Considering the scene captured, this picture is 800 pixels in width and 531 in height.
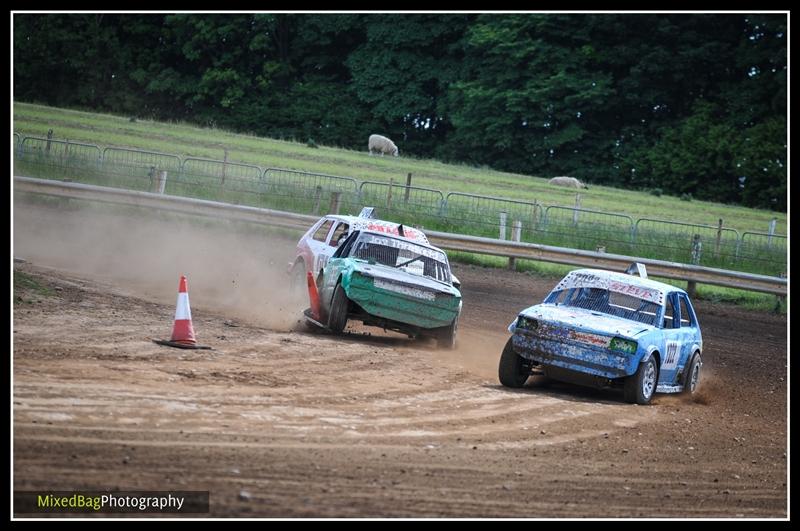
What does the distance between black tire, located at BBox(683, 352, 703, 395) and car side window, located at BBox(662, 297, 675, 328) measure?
2.13 ft

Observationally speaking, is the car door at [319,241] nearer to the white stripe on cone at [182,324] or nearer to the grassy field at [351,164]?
the white stripe on cone at [182,324]

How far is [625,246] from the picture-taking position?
2928 centimetres

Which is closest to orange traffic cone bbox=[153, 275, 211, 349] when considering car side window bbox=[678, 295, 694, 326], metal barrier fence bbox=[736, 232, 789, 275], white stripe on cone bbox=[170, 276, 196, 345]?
white stripe on cone bbox=[170, 276, 196, 345]

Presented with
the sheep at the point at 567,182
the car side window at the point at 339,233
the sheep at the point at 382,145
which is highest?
the sheep at the point at 382,145

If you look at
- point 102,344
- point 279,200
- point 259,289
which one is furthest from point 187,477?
point 279,200

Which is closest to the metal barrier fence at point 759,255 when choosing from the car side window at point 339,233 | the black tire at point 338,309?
the car side window at point 339,233

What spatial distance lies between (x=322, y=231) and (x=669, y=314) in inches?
228

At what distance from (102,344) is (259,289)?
25.8ft

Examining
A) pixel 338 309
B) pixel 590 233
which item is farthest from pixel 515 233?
pixel 338 309

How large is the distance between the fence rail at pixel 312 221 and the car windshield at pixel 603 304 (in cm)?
1155

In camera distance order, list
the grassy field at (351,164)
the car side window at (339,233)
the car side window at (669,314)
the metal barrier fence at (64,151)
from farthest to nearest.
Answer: the grassy field at (351,164)
the metal barrier fence at (64,151)
the car side window at (339,233)
the car side window at (669,314)

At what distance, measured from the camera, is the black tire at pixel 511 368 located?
527 inches

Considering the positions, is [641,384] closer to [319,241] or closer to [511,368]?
[511,368]

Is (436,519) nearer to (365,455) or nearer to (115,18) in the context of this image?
(365,455)
